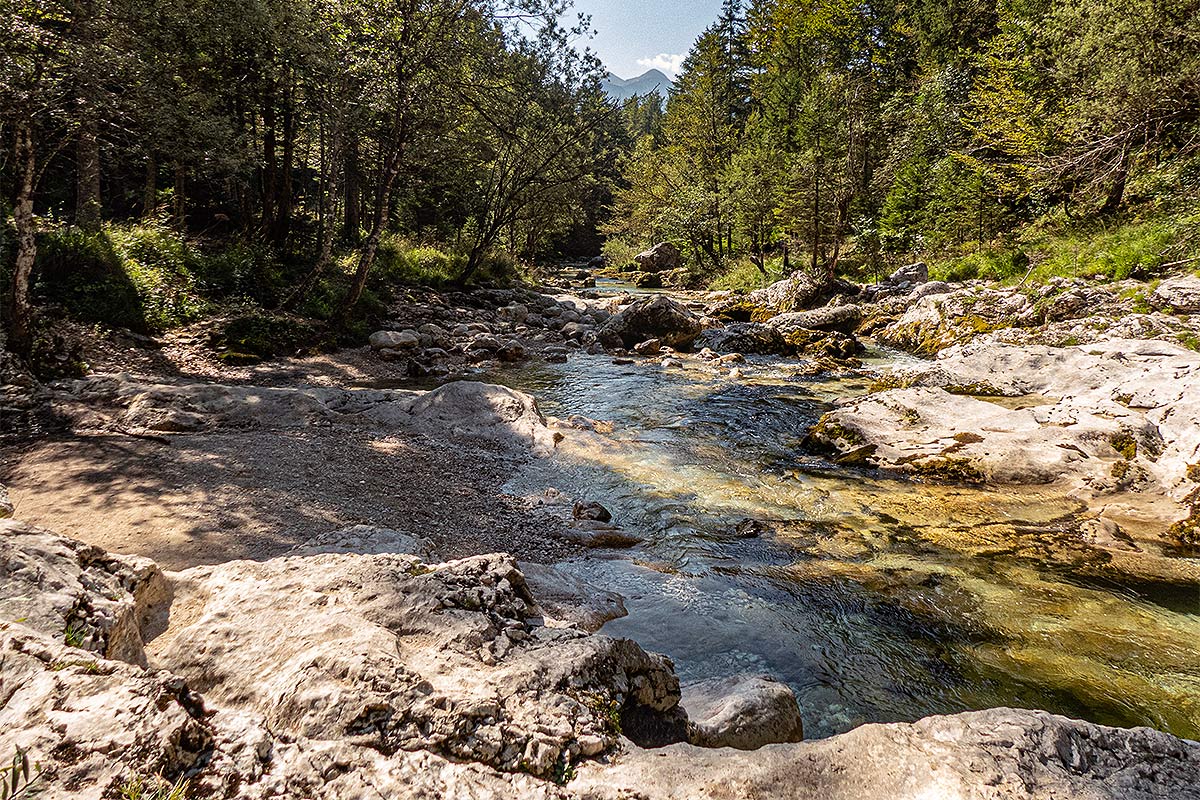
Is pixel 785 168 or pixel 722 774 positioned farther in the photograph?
pixel 785 168

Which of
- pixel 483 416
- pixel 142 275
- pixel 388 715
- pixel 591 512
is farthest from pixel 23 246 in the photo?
pixel 388 715

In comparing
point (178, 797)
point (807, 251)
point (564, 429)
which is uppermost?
point (807, 251)

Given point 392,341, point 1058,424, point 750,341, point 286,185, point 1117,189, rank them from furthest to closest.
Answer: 1. point 750,341
2. point 1117,189
3. point 286,185
4. point 392,341
5. point 1058,424

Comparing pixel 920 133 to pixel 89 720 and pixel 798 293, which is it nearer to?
pixel 798 293

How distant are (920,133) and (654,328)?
22.9 m

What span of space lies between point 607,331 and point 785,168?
18.3 m

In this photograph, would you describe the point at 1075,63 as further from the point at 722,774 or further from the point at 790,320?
the point at 722,774

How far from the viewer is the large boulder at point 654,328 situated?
66.2 ft

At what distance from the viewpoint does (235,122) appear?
1678 cm

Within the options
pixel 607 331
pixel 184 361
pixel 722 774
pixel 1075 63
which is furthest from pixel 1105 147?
pixel 184 361

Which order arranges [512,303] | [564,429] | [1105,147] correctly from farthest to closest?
1. [512,303]
2. [1105,147]
3. [564,429]

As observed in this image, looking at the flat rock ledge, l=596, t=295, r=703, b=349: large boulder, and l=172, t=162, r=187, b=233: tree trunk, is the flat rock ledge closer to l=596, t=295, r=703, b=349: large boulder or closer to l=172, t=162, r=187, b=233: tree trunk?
l=596, t=295, r=703, b=349: large boulder

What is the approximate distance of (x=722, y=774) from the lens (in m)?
2.38

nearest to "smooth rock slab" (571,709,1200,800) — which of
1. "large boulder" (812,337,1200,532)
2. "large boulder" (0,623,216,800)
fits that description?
"large boulder" (0,623,216,800)
